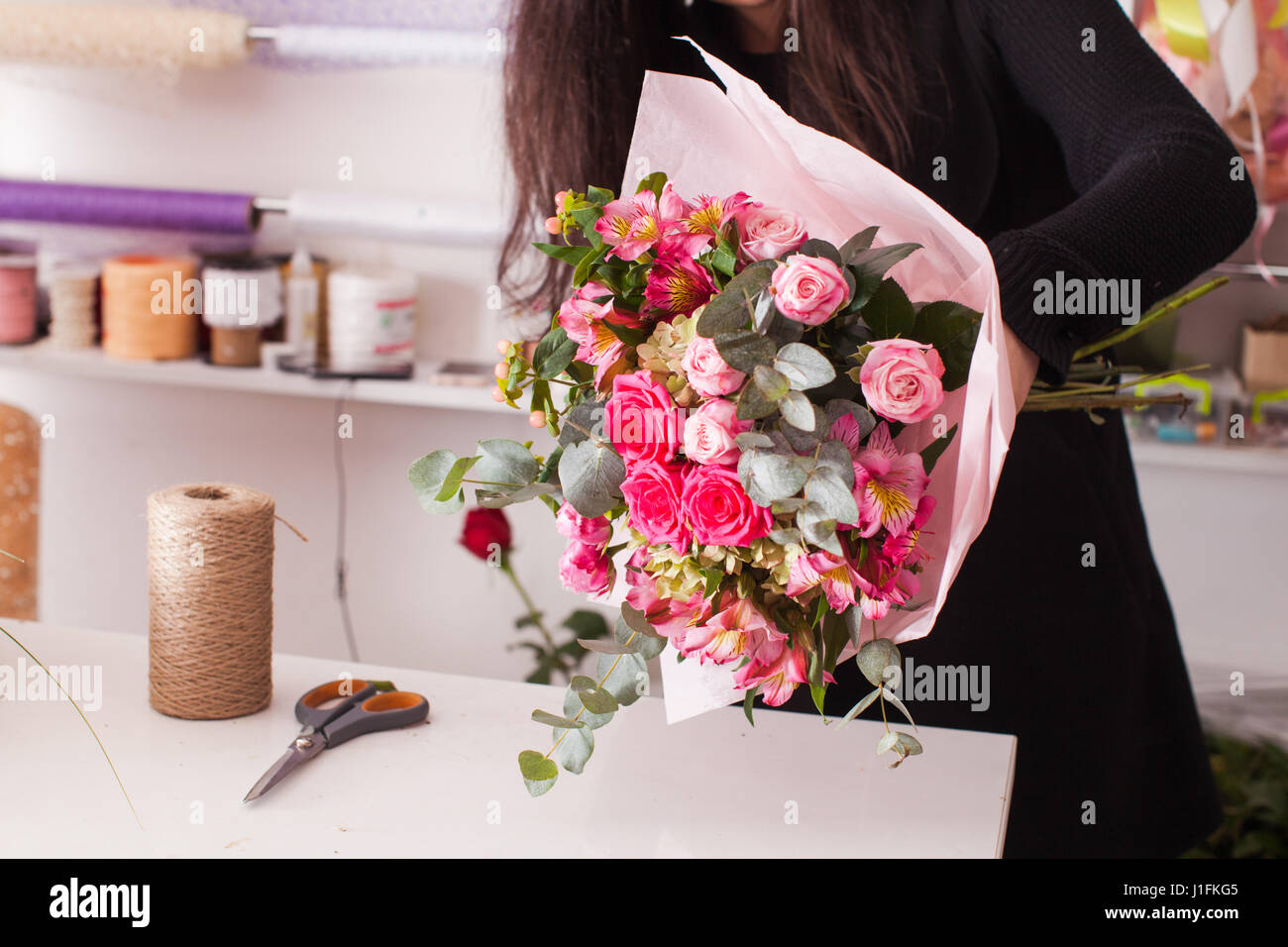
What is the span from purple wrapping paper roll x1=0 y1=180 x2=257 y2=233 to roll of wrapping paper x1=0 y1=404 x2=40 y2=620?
0.39 metres

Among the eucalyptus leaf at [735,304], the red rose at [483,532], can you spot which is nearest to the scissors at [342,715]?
the eucalyptus leaf at [735,304]

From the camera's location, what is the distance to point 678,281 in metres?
0.64

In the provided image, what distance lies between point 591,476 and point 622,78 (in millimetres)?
570

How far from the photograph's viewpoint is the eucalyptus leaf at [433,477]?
26.8 inches

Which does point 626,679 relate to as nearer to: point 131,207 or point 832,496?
point 832,496

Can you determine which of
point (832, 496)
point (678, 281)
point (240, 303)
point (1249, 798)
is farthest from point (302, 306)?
point (1249, 798)

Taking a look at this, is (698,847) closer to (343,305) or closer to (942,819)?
(942,819)

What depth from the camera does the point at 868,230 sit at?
2.05ft

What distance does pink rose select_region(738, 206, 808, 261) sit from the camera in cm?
61

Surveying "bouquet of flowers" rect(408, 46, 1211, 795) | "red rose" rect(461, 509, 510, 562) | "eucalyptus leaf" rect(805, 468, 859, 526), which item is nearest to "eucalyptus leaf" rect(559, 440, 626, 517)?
"bouquet of flowers" rect(408, 46, 1211, 795)

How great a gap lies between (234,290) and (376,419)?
31cm

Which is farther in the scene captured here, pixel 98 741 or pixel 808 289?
pixel 98 741

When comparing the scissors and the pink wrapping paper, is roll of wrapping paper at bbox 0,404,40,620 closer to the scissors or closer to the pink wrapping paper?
the scissors
